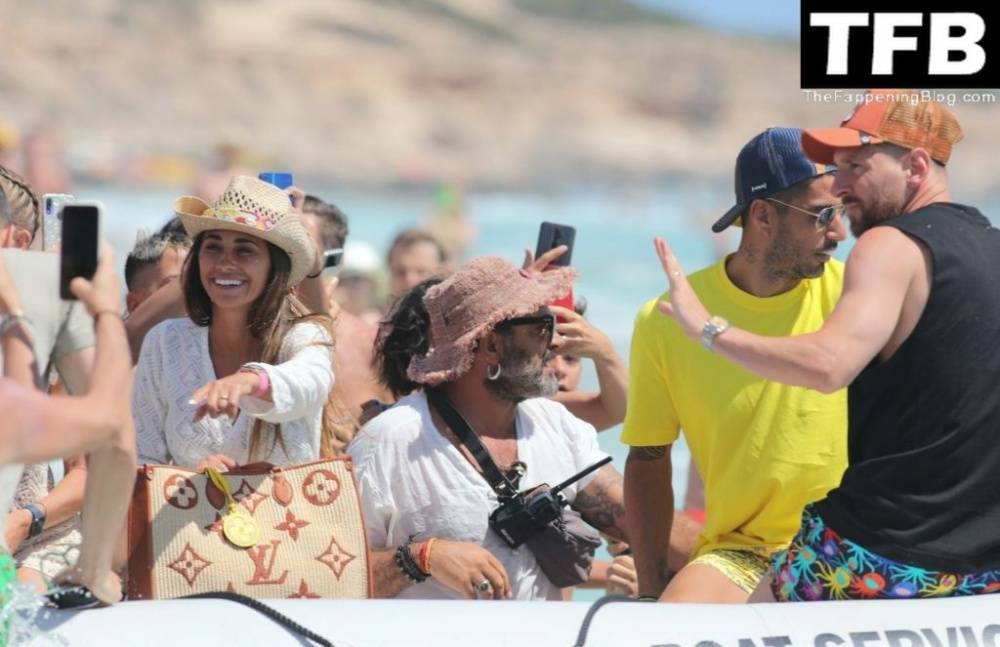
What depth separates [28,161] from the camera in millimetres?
17219

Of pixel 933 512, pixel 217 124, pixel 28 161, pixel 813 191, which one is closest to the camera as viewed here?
pixel 933 512

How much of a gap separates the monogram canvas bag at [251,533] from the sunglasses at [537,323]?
2.19ft

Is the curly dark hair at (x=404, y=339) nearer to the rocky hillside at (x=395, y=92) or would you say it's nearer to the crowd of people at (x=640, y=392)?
the crowd of people at (x=640, y=392)

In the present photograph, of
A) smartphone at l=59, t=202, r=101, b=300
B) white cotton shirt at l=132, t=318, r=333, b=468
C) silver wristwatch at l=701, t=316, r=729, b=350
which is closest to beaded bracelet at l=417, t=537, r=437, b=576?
white cotton shirt at l=132, t=318, r=333, b=468

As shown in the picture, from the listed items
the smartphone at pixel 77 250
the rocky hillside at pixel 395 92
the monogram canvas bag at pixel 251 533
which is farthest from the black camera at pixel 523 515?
the rocky hillside at pixel 395 92

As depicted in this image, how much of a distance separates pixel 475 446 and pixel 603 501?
553 millimetres

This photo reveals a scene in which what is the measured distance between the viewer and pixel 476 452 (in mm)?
4426

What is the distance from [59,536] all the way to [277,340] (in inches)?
28.4

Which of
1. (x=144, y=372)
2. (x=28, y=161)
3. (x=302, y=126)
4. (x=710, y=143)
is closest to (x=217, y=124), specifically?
(x=302, y=126)

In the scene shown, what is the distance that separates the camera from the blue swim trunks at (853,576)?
3.89m

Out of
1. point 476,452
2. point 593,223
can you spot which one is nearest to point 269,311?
point 476,452

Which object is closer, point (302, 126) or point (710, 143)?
point (302, 126)

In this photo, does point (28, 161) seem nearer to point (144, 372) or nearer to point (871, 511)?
point (144, 372)

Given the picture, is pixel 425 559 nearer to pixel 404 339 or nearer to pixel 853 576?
pixel 404 339
